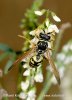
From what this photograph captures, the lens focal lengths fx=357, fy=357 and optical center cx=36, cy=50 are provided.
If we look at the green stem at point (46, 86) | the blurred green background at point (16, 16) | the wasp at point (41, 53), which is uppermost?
the blurred green background at point (16, 16)

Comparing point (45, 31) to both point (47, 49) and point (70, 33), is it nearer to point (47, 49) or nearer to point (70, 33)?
point (47, 49)

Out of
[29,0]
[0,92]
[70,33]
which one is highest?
[29,0]

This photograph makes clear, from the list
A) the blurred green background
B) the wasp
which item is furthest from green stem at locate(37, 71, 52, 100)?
the blurred green background

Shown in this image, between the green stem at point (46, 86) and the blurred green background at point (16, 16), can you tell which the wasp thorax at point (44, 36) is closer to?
the green stem at point (46, 86)

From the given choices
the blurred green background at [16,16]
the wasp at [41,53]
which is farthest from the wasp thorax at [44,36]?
the blurred green background at [16,16]

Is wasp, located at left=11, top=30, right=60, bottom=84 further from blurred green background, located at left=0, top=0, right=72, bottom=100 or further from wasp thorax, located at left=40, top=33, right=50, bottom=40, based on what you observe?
blurred green background, located at left=0, top=0, right=72, bottom=100

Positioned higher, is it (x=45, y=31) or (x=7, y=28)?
(x=7, y=28)

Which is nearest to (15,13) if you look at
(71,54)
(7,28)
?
(7,28)

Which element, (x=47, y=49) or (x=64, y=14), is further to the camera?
(x=64, y=14)
